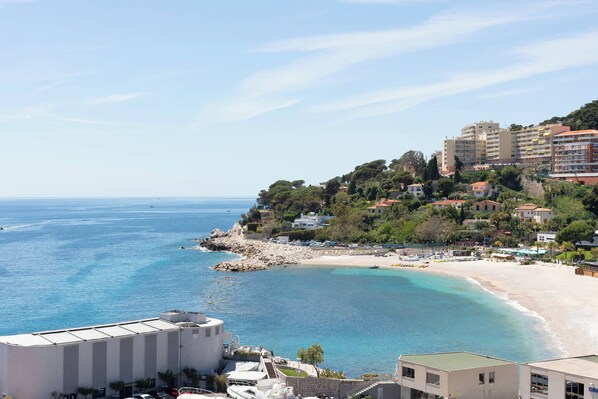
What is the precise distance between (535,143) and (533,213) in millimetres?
33675

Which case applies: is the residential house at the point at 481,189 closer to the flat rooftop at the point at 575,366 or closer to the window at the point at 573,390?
the flat rooftop at the point at 575,366

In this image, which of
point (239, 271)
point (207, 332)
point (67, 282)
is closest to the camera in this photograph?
point (207, 332)

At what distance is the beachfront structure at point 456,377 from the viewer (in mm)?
19688

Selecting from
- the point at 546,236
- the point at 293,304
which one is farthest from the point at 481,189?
the point at 293,304

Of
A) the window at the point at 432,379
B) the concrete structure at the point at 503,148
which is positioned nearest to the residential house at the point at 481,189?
the concrete structure at the point at 503,148

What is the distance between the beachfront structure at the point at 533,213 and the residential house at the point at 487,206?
4.87 metres

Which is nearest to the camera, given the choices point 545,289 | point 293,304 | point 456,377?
point 456,377

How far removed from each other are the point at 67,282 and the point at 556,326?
44.6 m

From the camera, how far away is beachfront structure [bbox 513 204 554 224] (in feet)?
269

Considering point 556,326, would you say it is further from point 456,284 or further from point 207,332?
point 207,332

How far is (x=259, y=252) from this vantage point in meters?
85.9

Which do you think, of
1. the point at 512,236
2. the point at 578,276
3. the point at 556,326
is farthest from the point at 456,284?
the point at 512,236

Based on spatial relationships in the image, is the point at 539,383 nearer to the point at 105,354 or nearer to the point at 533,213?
the point at 105,354

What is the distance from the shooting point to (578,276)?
5841cm
